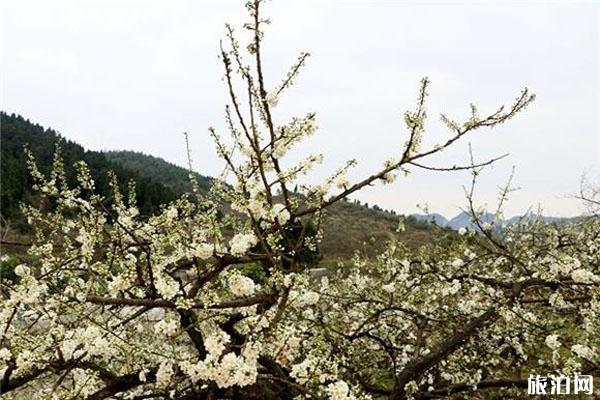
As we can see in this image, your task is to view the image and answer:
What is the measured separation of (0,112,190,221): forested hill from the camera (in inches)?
1316

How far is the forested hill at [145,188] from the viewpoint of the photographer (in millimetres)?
38287

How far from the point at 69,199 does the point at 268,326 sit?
220cm

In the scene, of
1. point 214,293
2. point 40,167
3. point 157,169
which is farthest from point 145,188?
point 157,169

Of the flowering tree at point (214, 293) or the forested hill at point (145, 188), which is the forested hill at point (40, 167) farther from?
the flowering tree at point (214, 293)

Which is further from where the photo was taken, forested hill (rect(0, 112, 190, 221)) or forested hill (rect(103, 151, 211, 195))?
forested hill (rect(103, 151, 211, 195))

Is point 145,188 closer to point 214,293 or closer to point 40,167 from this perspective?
point 40,167

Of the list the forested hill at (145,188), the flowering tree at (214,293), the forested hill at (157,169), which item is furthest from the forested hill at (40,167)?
the flowering tree at (214,293)

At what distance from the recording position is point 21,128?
238 feet

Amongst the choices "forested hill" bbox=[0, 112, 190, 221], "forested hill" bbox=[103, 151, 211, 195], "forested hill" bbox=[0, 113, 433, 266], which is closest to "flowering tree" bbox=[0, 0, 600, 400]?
"forested hill" bbox=[0, 112, 190, 221]

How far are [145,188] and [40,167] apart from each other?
10.6 m

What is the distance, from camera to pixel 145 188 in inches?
1860

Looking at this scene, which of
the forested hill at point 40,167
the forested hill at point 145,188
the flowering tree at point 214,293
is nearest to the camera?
the flowering tree at point 214,293

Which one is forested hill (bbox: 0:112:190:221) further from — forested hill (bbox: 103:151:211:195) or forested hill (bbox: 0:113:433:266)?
forested hill (bbox: 103:151:211:195)

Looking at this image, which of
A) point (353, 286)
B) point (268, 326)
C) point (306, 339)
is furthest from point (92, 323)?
point (353, 286)
